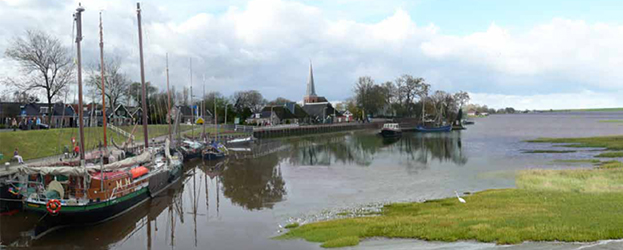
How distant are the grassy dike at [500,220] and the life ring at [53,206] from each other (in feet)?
32.6

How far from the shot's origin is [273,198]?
979 inches

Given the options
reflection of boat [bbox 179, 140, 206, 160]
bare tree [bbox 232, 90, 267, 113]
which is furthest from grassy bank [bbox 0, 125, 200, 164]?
bare tree [bbox 232, 90, 267, 113]

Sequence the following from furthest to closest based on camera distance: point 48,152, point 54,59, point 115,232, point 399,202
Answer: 1. point 54,59
2. point 48,152
3. point 399,202
4. point 115,232

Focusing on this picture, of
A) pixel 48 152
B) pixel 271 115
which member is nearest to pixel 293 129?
pixel 271 115

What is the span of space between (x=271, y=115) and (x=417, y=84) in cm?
4928

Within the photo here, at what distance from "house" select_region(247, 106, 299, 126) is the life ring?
79.7 metres

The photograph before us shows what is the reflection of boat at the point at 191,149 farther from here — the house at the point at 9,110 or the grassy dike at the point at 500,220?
the house at the point at 9,110

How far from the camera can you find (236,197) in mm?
25469

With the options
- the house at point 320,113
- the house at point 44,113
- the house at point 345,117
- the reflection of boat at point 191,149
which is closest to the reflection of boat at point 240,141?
the reflection of boat at point 191,149

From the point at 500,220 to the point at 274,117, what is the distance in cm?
8930

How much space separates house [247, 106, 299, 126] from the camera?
101137 millimetres

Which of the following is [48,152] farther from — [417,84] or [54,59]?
[417,84]

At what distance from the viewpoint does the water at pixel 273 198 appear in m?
16.9

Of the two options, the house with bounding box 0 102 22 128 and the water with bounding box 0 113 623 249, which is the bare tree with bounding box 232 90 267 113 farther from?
the water with bounding box 0 113 623 249
